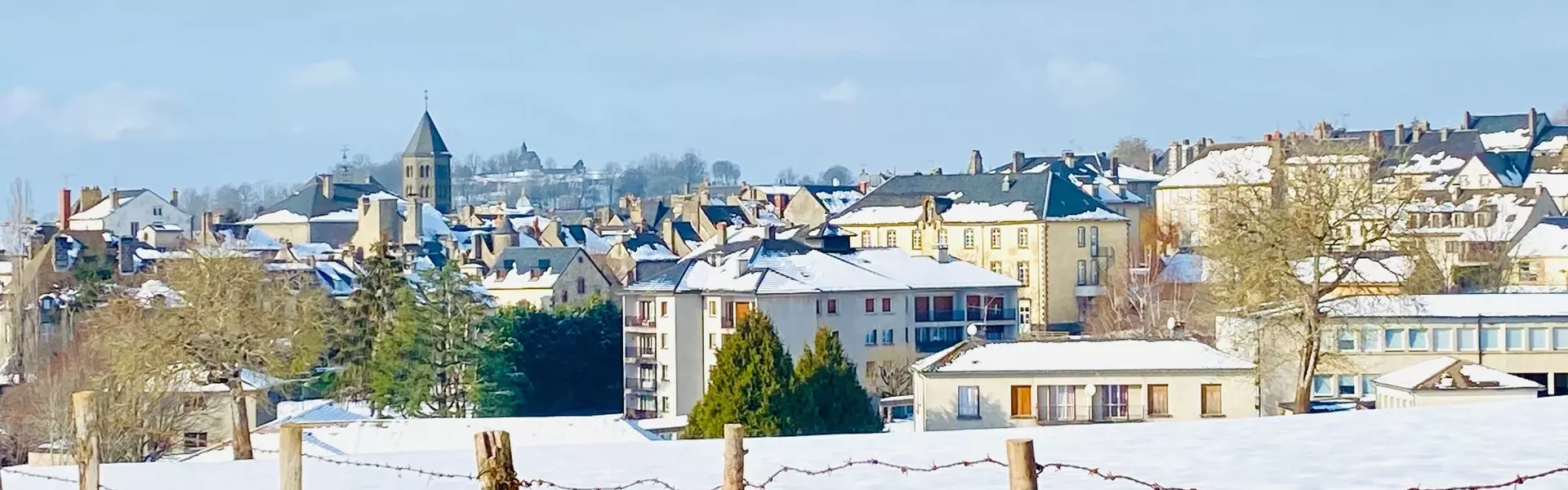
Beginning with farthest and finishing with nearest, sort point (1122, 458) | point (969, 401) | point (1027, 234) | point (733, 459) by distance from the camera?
point (1027, 234)
point (969, 401)
point (1122, 458)
point (733, 459)

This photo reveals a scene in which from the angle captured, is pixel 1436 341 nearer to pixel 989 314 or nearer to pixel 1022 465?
pixel 989 314

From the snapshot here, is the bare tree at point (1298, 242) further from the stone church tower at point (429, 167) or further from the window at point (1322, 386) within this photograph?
the stone church tower at point (429, 167)

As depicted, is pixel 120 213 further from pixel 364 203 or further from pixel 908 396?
pixel 908 396

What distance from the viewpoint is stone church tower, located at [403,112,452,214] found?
15562 centimetres

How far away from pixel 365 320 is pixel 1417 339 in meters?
25.9

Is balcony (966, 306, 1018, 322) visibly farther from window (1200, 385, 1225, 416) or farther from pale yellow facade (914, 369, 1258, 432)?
window (1200, 385, 1225, 416)

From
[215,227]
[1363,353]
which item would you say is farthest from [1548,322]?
[215,227]

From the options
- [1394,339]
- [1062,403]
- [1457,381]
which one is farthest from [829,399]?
[1394,339]

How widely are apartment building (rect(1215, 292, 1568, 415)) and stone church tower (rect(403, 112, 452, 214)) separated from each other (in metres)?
121

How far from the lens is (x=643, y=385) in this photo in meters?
52.7

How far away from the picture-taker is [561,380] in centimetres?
5425

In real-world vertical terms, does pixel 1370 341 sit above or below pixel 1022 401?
above

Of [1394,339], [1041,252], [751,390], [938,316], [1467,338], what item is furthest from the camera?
[1041,252]

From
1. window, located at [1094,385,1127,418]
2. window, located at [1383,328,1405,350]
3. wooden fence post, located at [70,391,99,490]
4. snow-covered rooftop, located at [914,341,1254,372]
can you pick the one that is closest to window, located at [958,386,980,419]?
snow-covered rooftop, located at [914,341,1254,372]
